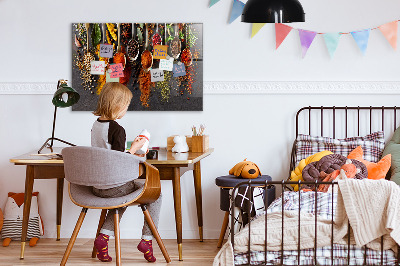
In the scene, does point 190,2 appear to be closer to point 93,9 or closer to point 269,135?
point 93,9

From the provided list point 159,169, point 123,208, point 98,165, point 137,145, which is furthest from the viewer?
point 159,169

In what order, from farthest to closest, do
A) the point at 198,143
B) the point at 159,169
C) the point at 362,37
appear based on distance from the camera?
the point at 362,37, the point at 198,143, the point at 159,169

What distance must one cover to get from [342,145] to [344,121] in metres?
0.25

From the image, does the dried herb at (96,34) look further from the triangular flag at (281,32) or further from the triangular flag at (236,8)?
the triangular flag at (281,32)

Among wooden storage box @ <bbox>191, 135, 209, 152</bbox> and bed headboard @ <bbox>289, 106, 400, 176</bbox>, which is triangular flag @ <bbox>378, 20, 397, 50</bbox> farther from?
wooden storage box @ <bbox>191, 135, 209, 152</bbox>

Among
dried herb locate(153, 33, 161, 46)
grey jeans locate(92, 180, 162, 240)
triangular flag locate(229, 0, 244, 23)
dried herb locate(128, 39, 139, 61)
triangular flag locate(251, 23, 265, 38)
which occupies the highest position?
triangular flag locate(229, 0, 244, 23)

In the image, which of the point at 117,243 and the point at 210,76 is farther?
the point at 210,76

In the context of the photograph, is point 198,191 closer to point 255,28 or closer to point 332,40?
point 255,28

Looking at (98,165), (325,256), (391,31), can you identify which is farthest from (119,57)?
(325,256)

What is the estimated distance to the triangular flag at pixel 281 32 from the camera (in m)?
4.38

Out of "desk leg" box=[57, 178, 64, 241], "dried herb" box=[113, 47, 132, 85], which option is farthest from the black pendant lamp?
"desk leg" box=[57, 178, 64, 241]

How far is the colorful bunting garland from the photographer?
14.2 feet

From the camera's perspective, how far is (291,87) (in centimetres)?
440

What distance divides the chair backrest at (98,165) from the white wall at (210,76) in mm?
1123
